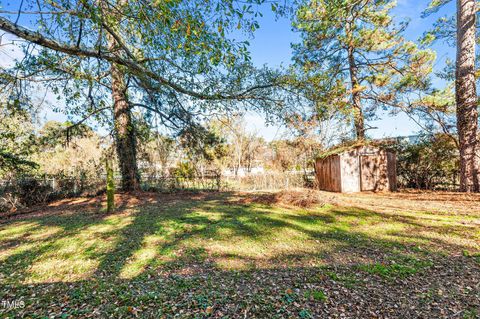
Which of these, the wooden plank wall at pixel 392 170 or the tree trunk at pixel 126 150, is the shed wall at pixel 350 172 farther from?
the tree trunk at pixel 126 150

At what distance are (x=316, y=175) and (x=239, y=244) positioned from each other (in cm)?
1094

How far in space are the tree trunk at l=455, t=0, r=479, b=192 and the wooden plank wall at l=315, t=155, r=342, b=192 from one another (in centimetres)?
485

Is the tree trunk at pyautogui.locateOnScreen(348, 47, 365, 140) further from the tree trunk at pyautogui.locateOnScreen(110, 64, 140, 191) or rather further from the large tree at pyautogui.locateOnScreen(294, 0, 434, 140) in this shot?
the tree trunk at pyautogui.locateOnScreen(110, 64, 140, 191)

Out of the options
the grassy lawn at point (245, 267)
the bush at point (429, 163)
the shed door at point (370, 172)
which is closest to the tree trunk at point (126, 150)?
the grassy lawn at point (245, 267)

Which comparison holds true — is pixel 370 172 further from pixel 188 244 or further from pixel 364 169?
pixel 188 244

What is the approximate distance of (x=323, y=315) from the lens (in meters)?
2.18

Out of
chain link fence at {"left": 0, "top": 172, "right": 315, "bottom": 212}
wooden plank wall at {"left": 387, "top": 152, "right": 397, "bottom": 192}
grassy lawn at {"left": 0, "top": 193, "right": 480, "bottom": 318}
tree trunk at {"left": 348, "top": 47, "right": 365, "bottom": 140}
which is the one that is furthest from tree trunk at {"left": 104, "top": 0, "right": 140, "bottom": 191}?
wooden plank wall at {"left": 387, "top": 152, "right": 397, "bottom": 192}

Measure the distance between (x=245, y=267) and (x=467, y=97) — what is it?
452 inches

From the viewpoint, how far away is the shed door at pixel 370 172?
11.8 metres

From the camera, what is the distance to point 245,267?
330cm

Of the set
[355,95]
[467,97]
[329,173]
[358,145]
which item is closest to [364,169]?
Answer: [358,145]

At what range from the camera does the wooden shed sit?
38.7 feet

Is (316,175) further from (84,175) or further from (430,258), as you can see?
(84,175)

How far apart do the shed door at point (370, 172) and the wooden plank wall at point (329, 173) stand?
1.25m
